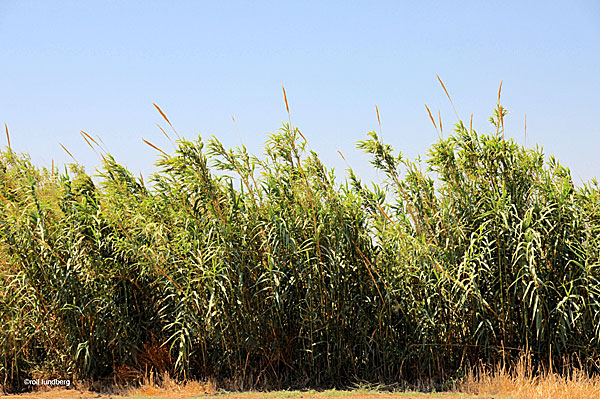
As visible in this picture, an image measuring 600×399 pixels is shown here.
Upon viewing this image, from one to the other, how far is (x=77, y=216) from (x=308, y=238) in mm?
2045

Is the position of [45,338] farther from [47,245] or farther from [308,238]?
[308,238]

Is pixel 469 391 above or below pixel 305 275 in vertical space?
below

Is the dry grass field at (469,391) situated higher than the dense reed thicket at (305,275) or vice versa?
the dense reed thicket at (305,275)

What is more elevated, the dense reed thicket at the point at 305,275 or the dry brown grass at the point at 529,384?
the dense reed thicket at the point at 305,275

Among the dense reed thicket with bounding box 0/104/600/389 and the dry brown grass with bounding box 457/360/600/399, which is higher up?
the dense reed thicket with bounding box 0/104/600/389

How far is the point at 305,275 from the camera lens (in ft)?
15.6

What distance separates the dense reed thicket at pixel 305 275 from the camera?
15.3ft

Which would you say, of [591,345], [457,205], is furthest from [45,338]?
[591,345]

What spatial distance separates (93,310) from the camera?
16.1 feet

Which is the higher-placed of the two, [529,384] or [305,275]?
[305,275]

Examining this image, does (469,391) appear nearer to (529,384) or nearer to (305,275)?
(529,384)

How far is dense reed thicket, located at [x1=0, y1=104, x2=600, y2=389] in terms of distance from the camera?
4.66 metres

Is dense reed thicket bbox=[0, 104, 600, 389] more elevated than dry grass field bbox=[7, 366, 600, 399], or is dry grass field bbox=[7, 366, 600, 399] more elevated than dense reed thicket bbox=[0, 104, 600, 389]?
dense reed thicket bbox=[0, 104, 600, 389]

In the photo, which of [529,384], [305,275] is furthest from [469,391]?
[305,275]
